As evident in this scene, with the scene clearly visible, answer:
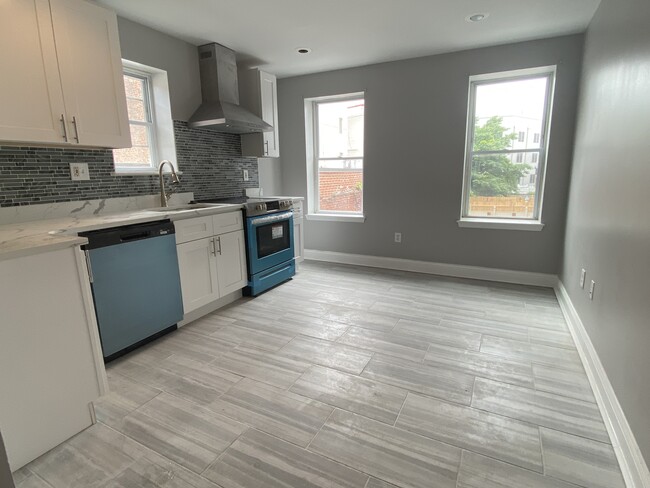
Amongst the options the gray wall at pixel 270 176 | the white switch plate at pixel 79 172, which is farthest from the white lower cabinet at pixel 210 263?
the gray wall at pixel 270 176

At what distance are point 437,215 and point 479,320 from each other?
1.50m

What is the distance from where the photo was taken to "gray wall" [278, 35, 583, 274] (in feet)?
10.8

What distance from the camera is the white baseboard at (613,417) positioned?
50.4 inches

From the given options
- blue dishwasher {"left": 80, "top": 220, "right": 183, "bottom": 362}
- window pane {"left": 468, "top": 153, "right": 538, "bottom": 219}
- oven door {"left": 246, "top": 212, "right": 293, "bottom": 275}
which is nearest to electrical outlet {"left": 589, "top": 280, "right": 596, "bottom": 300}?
window pane {"left": 468, "top": 153, "right": 538, "bottom": 219}

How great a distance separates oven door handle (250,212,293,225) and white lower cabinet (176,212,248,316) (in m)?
0.15

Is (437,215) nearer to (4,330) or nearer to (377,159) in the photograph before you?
Result: (377,159)

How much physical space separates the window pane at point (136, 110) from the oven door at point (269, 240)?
1.30m

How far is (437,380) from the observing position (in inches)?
78.6

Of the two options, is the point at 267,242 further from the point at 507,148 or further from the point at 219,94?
the point at 507,148

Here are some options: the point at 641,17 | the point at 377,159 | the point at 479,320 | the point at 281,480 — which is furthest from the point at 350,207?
the point at 281,480

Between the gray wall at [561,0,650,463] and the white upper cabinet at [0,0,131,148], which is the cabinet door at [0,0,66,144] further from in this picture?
the gray wall at [561,0,650,463]

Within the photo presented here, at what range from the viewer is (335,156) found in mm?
4539

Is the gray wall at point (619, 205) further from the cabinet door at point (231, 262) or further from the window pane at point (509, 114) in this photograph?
the cabinet door at point (231, 262)

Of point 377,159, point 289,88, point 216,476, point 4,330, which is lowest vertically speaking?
point 216,476
